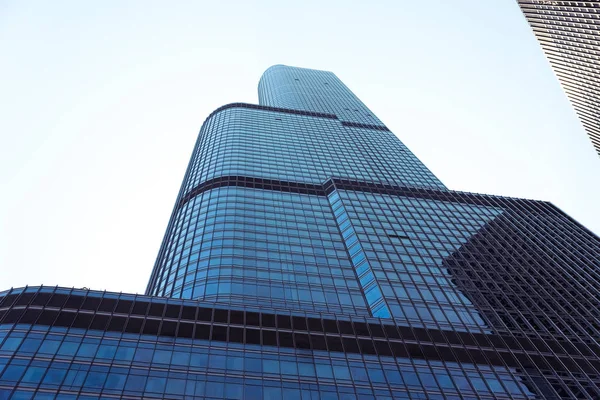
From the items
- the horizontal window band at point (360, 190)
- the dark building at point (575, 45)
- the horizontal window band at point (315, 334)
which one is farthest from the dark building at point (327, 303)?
the dark building at point (575, 45)

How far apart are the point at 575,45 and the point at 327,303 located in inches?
4887

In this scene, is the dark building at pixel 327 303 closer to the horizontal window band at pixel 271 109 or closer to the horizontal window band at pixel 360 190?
the horizontal window band at pixel 360 190

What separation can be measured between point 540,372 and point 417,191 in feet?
156

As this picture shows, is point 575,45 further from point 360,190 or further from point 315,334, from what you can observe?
point 315,334

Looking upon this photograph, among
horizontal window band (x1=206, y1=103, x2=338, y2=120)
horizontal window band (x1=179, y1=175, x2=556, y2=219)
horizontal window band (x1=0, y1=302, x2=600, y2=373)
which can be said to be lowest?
horizontal window band (x1=0, y1=302, x2=600, y2=373)

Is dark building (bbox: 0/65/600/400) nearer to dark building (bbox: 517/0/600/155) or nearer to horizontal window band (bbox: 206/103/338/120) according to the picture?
horizontal window band (bbox: 206/103/338/120)

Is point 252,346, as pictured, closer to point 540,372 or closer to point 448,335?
point 448,335

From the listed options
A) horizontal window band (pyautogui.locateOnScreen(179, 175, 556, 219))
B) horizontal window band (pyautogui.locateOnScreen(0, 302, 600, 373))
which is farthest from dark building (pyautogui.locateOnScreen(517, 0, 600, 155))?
horizontal window band (pyautogui.locateOnScreen(0, 302, 600, 373))

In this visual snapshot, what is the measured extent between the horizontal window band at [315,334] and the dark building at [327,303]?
164mm

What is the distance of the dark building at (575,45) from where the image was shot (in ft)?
434

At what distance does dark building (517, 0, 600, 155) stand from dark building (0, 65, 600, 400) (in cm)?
6833

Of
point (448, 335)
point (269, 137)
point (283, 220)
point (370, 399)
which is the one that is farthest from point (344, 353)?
point (269, 137)

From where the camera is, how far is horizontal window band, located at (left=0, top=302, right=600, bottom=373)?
42.6 metres

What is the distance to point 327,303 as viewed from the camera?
181 ft
